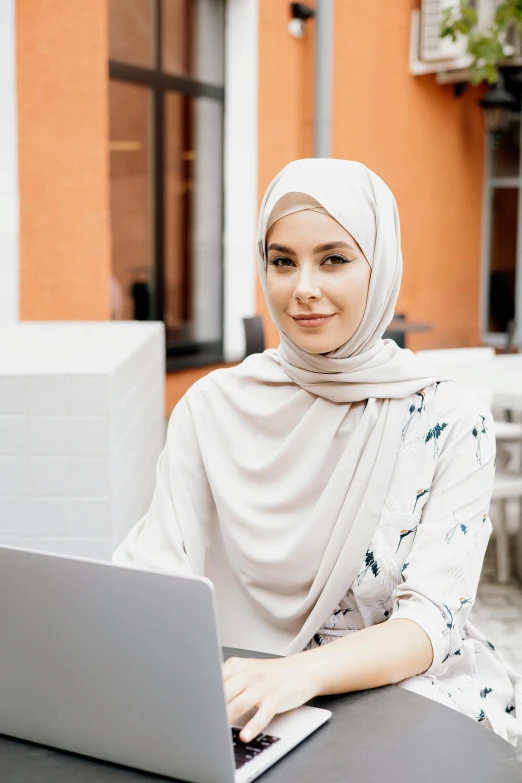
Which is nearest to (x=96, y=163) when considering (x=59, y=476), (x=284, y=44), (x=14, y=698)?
(x=284, y=44)

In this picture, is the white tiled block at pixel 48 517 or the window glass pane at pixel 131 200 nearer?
the white tiled block at pixel 48 517

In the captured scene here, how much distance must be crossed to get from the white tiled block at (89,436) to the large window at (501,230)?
26.2 feet

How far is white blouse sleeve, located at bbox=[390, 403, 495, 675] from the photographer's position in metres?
1.25

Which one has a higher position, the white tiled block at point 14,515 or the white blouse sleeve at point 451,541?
the white blouse sleeve at point 451,541

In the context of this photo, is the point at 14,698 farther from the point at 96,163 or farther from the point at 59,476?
the point at 96,163

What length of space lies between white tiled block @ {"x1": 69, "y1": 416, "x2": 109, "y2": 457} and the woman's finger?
1.22 meters

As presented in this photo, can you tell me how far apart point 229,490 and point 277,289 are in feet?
1.07

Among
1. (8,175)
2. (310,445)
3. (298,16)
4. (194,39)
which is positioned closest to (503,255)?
(298,16)

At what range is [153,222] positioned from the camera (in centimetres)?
612

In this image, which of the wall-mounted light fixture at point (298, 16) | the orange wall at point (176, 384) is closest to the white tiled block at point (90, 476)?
the orange wall at point (176, 384)

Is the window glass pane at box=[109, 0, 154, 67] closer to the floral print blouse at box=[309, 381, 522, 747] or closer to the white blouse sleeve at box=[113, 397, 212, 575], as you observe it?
the white blouse sleeve at box=[113, 397, 212, 575]

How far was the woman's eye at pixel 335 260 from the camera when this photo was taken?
1.37 m

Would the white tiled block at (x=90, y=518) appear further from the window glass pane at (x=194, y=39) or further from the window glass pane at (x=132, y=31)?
the window glass pane at (x=194, y=39)

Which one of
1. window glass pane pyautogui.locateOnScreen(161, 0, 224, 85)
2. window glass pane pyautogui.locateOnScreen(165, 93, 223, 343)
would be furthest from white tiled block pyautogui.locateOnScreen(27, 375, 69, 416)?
window glass pane pyautogui.locateOnScreen(161, 0, 224, 85)
